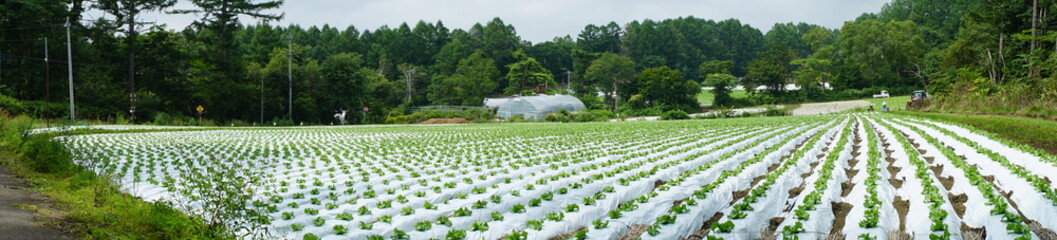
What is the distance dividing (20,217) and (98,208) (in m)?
0.63

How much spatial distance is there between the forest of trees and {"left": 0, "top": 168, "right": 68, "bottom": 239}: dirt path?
2073cm

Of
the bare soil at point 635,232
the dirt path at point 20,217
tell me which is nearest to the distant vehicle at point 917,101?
the bare soil at point 635,232

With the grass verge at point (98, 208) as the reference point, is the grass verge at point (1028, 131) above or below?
above

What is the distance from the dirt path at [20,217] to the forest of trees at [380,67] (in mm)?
20725

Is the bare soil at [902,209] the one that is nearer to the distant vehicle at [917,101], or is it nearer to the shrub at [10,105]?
the shrub at [10,105]

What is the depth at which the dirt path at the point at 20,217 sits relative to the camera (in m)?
5.08

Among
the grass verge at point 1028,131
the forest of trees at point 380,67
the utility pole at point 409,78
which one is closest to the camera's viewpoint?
the grass verge at point 1028,131

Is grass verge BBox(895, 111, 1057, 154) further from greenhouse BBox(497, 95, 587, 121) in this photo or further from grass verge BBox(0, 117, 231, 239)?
greenhouse BBox(497, 95, 587, 121)

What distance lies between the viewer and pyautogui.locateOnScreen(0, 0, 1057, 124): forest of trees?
3238 cm

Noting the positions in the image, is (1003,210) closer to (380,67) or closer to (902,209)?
(902,209)

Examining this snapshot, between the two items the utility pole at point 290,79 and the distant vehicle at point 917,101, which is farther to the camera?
the utility pole at point 290,79

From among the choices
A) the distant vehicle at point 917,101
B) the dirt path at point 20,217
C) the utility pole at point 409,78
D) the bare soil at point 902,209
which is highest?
the utility pole at point 409,78

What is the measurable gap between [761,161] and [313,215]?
7.39 metres

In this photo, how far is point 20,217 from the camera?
Result: 575 centimetres
